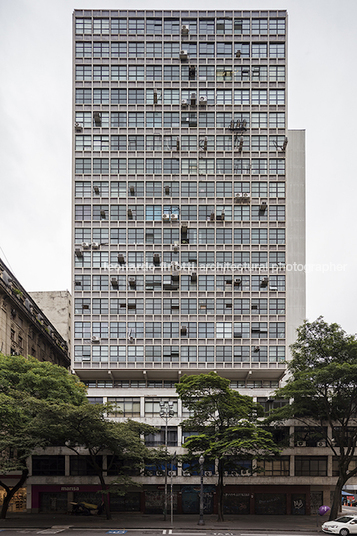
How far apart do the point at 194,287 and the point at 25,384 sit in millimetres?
23614

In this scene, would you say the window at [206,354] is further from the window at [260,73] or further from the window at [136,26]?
the window at [136,26]

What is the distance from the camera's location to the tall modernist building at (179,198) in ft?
204

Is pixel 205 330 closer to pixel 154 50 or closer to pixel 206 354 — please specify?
pixel 206 354

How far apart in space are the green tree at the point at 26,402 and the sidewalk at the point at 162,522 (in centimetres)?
400

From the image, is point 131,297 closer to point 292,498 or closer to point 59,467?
point 59,467

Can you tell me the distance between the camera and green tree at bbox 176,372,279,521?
44.8m

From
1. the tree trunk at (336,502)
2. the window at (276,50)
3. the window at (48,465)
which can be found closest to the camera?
the tree trunk at (336,502)

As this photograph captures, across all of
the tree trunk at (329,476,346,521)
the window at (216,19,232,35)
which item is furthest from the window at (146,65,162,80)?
the tree trunk at (329,476,346,521)

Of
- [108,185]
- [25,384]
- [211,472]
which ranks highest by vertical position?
[108,185]

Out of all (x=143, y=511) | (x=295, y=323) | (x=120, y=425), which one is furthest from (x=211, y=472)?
(x=295, y=323)

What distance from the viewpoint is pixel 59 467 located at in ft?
180

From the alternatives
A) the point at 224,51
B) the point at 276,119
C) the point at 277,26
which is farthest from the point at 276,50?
the point at 276,119

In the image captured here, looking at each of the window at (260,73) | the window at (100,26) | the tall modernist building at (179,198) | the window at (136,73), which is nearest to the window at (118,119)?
the tall modernist building at (179,198)

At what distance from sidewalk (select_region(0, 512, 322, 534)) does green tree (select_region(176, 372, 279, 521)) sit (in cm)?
331
